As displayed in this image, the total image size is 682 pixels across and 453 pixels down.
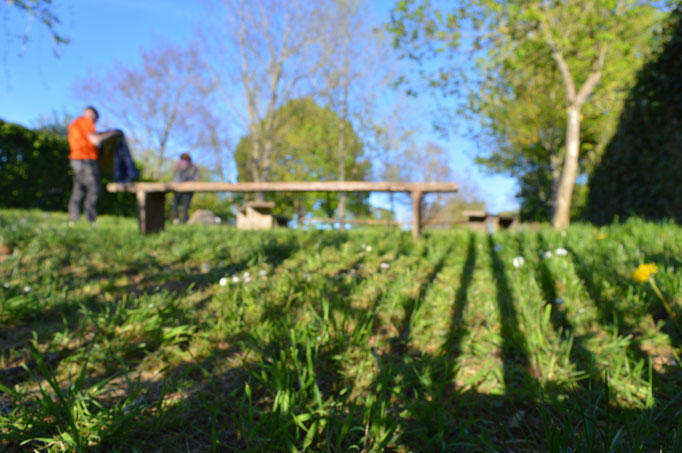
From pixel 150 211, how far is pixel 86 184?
2.49 m

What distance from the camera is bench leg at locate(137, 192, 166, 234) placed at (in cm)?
489

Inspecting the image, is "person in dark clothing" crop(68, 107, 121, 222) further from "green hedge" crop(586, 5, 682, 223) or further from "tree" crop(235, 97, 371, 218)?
"tree" crop(235, 97, 371, 218)

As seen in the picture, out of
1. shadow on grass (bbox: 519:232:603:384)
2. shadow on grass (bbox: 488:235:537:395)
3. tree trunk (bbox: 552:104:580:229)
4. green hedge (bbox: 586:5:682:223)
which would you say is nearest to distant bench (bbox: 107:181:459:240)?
shadow on grass (bbox: 519:232:603:384)

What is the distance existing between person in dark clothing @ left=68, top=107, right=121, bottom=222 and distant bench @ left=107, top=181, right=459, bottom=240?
175cm

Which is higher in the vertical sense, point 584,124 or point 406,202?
point 584,124

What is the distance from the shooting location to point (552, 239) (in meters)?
3.89

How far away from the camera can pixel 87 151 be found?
20.9 ft

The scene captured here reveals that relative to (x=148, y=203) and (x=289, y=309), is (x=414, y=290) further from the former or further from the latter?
(x=148, y=203)

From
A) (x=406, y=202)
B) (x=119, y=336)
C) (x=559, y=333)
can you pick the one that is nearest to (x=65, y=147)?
(x=119, y=336)

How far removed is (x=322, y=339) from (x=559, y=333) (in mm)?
1142

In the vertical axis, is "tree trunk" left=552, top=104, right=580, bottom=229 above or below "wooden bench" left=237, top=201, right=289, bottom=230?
above

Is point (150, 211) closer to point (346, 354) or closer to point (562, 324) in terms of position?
point (346, 354)

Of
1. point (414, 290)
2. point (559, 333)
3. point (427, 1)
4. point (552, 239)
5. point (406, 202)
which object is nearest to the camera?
point (559, 333)

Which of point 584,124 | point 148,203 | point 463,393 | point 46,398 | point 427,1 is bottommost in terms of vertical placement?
point 463,393
